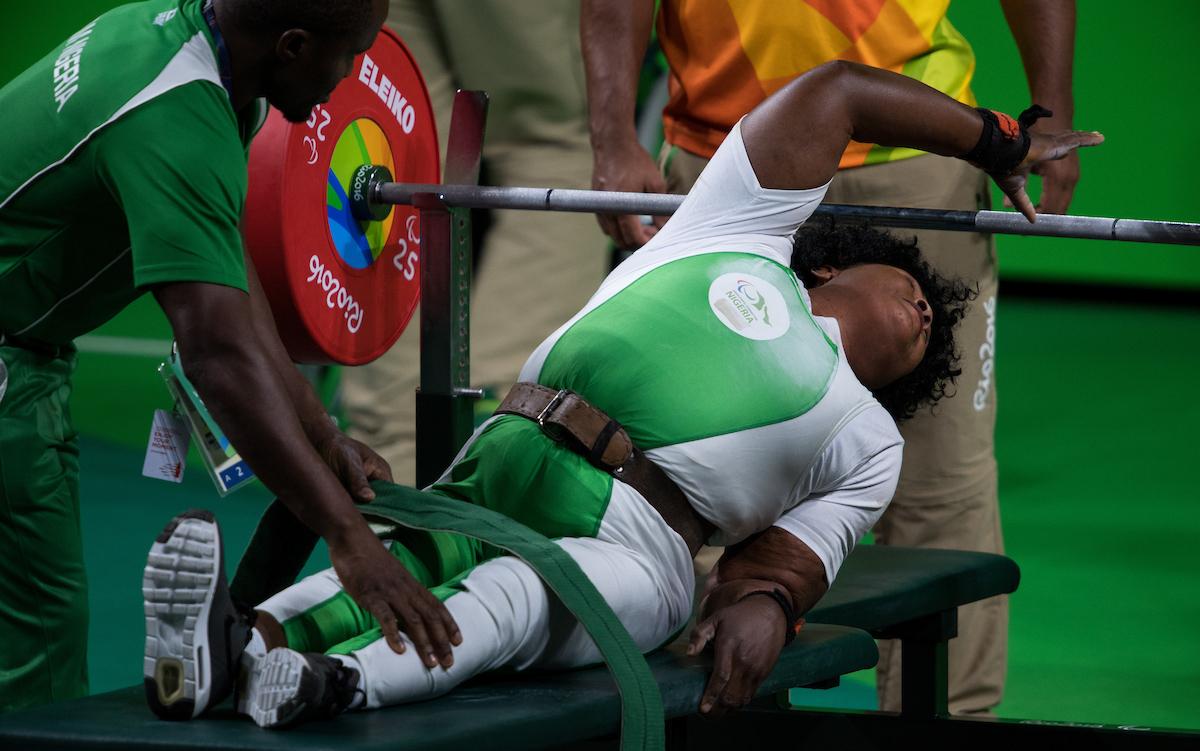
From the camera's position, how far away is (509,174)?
13.1ft

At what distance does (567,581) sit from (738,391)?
1.28 ft

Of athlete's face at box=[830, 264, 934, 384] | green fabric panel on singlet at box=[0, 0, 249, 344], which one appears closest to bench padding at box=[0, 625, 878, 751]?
green fabric panel on singlet at box=[0, 0, 249, 344]

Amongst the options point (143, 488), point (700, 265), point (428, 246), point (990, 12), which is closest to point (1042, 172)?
point (700, 265)

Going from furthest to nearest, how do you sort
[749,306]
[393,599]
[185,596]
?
[749,306] → [393,599] → [185,596]

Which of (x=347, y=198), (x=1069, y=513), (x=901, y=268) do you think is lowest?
(x=1069, y=513)

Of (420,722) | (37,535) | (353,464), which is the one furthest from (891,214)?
(37,535)

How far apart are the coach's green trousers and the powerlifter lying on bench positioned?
391mm

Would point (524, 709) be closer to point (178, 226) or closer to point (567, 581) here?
point (567, 581)

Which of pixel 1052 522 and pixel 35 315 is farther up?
pixel 35 315

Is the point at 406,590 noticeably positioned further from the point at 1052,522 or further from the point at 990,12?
the point at 990,12

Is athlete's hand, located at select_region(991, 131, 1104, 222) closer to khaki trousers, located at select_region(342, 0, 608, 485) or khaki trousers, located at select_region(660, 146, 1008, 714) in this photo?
khaki trousers, located at select_region(660, 146, 1008, 714)

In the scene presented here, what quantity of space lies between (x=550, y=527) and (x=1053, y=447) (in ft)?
13.8

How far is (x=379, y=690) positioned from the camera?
1.83 m

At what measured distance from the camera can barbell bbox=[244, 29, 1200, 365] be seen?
2.61m
